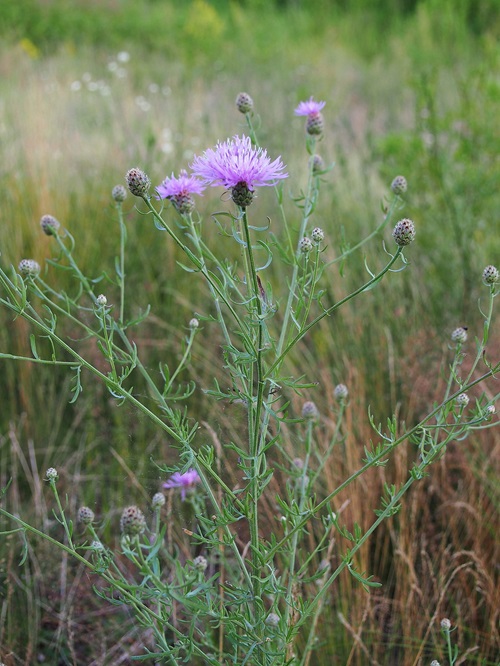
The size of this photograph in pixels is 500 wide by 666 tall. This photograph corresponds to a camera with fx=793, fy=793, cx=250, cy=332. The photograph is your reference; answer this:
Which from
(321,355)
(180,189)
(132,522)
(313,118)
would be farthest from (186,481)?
(321,355)

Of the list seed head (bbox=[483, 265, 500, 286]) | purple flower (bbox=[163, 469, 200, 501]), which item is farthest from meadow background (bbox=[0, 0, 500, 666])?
seed head (bbox=[483, 265, 500, 286])

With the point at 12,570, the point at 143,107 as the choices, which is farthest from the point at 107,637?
the point at 143,107

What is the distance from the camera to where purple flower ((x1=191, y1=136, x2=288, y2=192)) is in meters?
1.01

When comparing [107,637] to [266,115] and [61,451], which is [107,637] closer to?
[61,451]

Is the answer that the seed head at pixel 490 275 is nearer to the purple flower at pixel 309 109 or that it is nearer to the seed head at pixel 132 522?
the purple flower at pixel 309 109

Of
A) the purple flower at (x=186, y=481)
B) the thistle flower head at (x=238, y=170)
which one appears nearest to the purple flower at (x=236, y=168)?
the thistle flower head at (x=238, y=170)

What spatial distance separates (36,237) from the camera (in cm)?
280

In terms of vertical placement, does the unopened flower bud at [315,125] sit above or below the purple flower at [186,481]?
above

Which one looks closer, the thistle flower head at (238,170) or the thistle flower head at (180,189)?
the thistle flower head at (238,170)

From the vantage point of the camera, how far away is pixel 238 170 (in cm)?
101

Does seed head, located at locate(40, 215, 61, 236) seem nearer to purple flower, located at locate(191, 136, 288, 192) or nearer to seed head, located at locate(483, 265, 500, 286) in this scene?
purple flower, located at locate(191, 136, 288, 192)

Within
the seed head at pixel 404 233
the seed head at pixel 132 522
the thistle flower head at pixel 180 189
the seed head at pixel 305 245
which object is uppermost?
the thistle flower head at pixel 180 189

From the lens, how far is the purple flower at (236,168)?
1009 millimetres

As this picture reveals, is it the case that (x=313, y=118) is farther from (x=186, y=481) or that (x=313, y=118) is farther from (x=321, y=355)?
(x=321, y=355)
